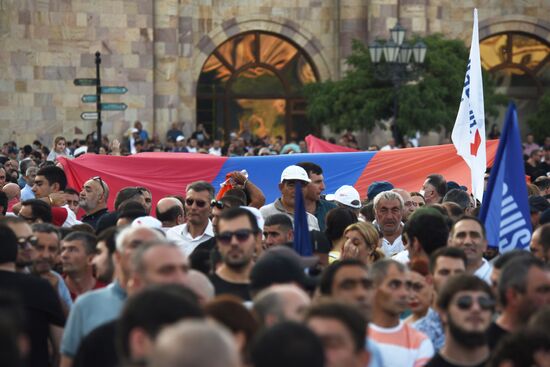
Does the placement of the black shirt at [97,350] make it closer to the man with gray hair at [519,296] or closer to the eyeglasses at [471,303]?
the eyeglasses at [471,303]

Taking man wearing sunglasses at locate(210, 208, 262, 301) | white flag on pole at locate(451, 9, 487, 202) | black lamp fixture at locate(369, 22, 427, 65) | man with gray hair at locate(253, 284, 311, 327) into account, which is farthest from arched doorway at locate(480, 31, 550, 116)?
man with gray hair at locate(253, 284, 311, 327)

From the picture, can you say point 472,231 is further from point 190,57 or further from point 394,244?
point 190,57

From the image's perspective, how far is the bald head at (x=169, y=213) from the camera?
45.0ft

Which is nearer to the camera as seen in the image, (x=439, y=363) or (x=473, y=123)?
(x=439, y=363)

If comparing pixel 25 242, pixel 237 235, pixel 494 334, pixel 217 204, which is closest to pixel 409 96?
pixel 217 204

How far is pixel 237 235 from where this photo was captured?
9453mm

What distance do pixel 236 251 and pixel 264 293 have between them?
2.15m

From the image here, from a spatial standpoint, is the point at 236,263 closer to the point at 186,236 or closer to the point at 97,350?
the point at 97,350

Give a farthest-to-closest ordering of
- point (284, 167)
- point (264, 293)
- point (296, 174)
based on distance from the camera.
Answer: point (284, 167)
point (296, 174)
point (264, 293)

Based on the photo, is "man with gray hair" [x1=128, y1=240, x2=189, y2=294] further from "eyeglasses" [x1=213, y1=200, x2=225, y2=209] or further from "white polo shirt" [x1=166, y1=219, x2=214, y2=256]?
"eyeglasses" [x1=213, y1=200, x2=225, y2=209]

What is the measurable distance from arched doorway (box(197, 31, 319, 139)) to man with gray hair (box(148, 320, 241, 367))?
32.3 m

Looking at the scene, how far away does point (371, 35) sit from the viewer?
3662cm

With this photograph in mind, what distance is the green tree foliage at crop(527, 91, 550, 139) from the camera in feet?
119

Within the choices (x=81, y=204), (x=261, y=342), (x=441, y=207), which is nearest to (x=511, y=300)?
(x=261, y=342)
